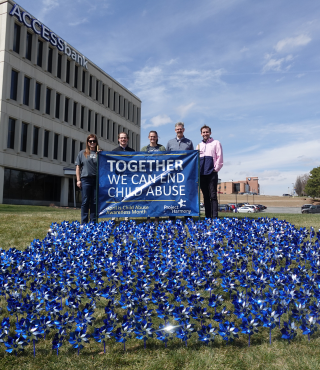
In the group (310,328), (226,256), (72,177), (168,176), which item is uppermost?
(72,177)

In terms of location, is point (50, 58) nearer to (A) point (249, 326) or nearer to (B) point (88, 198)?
(B) point (88, 198)

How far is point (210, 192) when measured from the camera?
7.24 metres

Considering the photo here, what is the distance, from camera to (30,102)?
2934 cm

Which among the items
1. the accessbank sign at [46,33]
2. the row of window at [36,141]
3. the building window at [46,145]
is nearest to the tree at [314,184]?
the row of window at [36,141]

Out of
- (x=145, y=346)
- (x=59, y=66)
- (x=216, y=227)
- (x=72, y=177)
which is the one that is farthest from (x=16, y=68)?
(x=145, y=346)

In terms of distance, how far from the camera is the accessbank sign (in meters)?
27.0

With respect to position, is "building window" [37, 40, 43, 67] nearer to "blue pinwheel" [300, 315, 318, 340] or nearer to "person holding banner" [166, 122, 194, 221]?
"person holding banner" [166, 122, 194, 221]

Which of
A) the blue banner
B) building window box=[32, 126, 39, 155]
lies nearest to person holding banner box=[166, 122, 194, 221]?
the blue banner

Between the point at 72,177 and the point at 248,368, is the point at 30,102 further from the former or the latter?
the point at 248,368

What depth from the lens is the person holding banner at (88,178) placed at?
22.5 ft

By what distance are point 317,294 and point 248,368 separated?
107 cm

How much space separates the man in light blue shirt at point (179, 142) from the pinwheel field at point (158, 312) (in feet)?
11.6

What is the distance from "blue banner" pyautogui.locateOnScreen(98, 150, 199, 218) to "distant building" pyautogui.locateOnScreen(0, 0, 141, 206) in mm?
22878

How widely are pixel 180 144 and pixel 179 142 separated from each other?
54 millimetres
